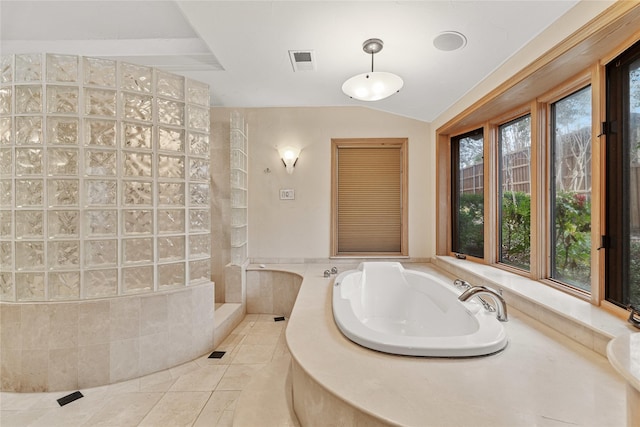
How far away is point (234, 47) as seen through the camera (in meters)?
2.07

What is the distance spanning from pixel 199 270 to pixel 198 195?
1.93ft

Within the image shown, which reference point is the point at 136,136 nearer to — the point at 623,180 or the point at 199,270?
the point at 199,270

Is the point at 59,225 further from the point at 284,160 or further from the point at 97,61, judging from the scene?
the point at 284,160

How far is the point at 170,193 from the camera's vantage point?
2047 millimetres

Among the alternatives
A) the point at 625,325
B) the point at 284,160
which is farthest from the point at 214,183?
the point at 625,325

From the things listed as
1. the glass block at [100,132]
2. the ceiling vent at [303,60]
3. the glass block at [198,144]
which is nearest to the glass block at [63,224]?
the glass block at [100,132]

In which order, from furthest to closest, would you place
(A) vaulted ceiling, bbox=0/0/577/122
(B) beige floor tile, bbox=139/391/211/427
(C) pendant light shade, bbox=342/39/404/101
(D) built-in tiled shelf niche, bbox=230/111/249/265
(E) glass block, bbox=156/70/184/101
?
1. (D) built-in tiled shelf niche, bbox=230/111/249/265
2. (E) glass block, bbox=156/70/184/101
3. (C) pendant light shade, bbox=342/39/404/101
4. (A) vaulted ceiling, bbox=0/0/577/122
5. (B) beige floor tile, bbox=139/391/211/427

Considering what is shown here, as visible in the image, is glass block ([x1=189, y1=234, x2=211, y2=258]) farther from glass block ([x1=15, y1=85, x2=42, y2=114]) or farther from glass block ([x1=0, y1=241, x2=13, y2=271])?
glass block ([x1=15, y1=85, x2=42, y2=114])

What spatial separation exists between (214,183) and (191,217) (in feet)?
3.27

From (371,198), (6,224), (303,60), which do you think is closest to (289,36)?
(303,60)

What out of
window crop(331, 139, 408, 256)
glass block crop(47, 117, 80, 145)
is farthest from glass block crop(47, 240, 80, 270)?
window crop(331, 139, 408, 256)

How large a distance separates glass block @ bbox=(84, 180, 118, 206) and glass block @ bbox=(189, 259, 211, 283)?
26.8 inches

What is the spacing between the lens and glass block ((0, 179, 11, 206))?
1.77 meters

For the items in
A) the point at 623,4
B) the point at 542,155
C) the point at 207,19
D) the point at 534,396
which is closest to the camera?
the point at 534,396
